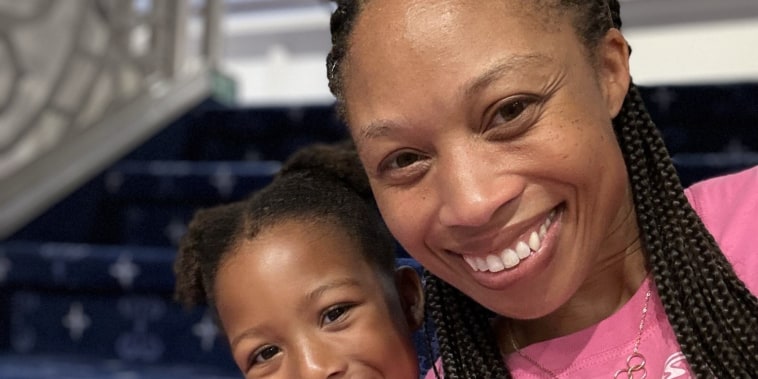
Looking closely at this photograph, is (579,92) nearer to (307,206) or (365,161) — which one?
(365,161)

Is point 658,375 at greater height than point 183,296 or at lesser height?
lesser

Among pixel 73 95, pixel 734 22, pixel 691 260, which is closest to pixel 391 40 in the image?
pixel 691 260

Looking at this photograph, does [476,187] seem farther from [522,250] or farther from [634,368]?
[634,368]

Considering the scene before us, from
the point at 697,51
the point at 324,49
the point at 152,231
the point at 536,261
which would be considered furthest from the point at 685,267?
the point at 324,49

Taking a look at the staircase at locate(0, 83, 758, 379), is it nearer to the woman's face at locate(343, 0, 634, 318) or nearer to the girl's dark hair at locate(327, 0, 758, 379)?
the girl's dark hair at locate(327, 0, 758, 379)

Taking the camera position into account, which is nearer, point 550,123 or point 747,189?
point 550,123

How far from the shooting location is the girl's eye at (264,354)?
3.15ft

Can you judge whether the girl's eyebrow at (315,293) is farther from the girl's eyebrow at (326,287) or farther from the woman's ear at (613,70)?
the woman's ear at (613,70)

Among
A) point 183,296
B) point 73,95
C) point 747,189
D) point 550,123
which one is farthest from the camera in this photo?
point 73,95

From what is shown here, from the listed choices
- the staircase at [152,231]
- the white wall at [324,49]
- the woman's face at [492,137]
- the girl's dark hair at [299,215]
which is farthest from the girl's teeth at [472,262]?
the white wall at [324,49]

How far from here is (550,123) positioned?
0.70 m

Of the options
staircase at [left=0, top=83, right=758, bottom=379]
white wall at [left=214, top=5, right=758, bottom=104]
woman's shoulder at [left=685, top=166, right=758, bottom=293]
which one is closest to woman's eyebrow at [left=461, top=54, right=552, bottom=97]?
woman's shoulder at [left=685, top=166, right=758, bottom=293]

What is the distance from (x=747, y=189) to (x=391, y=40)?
0.36 metres

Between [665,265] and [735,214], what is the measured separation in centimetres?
8
